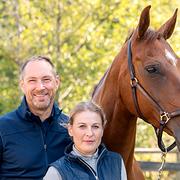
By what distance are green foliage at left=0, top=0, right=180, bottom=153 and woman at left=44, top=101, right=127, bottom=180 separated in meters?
6.41

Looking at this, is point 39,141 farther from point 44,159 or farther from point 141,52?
point 141,52

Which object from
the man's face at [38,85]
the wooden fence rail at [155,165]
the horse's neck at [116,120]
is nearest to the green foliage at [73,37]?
the wooden fence rail at [155,165]

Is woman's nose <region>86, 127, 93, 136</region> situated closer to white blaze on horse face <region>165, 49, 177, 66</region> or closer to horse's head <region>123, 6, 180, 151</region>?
horse's head <region>123, 6, 180, 151</region>

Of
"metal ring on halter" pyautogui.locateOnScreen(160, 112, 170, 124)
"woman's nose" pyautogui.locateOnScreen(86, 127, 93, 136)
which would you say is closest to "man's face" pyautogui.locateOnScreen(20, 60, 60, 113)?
"woman's nose" pyautogui.locateOnScreen(86, 127, 93, 136)

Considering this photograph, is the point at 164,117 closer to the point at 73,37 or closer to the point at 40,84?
the point at 40,84

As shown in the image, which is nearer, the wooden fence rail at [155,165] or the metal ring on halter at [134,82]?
the metal ring on halter at [134,82]

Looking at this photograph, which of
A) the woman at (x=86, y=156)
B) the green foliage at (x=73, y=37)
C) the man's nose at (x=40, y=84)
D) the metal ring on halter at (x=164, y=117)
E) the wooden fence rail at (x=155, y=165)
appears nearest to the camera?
the woman at (x=86, y=156)

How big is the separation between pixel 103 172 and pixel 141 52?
94 centimetres

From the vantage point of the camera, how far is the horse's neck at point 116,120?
410cm

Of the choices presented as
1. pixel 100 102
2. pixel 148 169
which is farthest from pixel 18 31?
pixel 100 102

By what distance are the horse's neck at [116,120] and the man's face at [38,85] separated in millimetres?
475

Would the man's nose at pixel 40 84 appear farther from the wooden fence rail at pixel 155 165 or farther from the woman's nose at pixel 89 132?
the wooden fence rail at pixel 155 165

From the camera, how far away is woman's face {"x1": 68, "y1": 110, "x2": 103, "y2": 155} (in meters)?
3.51

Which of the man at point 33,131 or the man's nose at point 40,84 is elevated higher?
the man's nose at point 40,84
